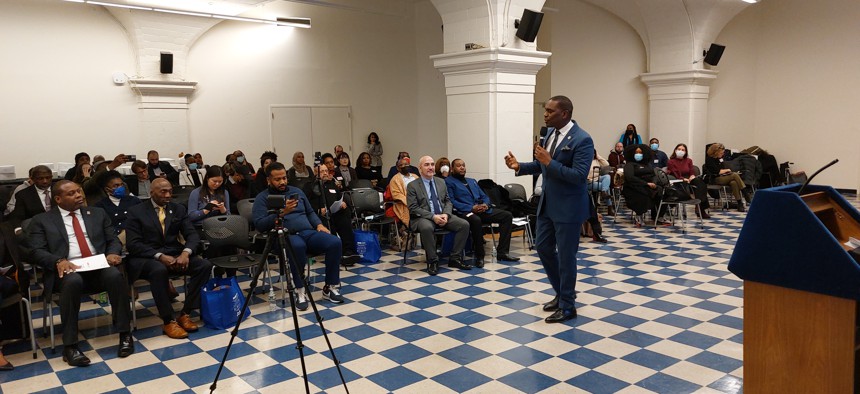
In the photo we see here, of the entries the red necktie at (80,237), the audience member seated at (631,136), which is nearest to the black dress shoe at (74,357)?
the red necktie at (80,237)

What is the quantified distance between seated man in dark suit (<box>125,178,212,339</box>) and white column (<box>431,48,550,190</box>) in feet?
15.4

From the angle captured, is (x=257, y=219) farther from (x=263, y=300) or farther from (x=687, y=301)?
(x=687, y=301)

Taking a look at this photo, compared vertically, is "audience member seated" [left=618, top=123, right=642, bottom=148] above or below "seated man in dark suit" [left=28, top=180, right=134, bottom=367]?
above

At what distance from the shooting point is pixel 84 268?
4672 mm

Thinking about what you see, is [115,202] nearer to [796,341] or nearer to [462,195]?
[462,195]

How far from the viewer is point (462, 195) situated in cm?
758

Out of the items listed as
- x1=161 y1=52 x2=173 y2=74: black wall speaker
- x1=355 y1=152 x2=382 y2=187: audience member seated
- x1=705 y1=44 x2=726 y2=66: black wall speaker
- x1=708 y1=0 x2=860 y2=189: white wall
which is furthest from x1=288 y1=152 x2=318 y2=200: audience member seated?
x1=708 y1=0 x2=860 y2=189: white wall

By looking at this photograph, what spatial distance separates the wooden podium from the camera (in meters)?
2.54

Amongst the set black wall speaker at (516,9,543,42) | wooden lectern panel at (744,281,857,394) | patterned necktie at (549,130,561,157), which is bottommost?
wooden lectern panel at (744,281,857,394)

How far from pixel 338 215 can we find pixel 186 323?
2593 millimetres

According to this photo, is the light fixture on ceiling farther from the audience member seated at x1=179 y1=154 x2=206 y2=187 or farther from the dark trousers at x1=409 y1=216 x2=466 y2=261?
the dark trousers at x1=409 y1=216 x2=466 y2=261

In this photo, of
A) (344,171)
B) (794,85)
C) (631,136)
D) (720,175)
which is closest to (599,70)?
(631,136)

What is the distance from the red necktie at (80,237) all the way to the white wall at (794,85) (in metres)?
13.9

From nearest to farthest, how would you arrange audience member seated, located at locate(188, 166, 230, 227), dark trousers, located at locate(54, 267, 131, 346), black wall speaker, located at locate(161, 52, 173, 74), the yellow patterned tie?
dark trousers, located at locate(54, 267, 131, 346)
the yellow patterned tie
audience member seated, located at locate(188, 166, 230, 227)
black wall speaker, located at locate(161, 52, 173, 74)
